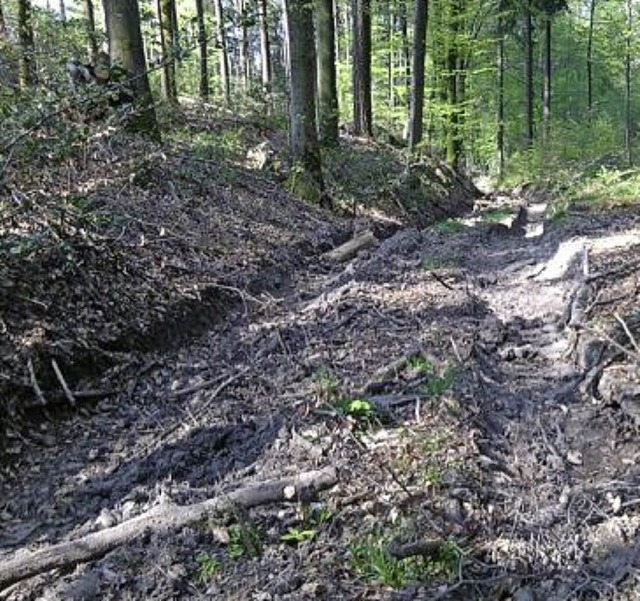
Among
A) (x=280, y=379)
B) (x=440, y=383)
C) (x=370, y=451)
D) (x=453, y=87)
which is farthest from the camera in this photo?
(x=453, y=87)

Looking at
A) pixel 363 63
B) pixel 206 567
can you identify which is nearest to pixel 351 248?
pixel 206 567

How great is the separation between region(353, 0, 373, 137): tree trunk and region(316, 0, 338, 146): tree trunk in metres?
1.96

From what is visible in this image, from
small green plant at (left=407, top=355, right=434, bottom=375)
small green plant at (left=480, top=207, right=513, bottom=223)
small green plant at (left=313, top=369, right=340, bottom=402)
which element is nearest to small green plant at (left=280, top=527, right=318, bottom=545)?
small green plant at (left=313, top=369, right=340, bottom=402)

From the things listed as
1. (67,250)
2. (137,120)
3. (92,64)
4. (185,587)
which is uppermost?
(92,64)

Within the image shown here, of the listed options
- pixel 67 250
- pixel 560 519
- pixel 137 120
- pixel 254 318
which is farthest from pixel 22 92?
pixel 560 519

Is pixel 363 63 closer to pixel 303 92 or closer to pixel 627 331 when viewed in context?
pixel 303 92

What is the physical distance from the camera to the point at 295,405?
454cm

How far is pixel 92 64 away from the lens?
33.8ft

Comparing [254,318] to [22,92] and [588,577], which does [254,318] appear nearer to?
[22,92]

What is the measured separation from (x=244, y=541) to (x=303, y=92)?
9.84 meters

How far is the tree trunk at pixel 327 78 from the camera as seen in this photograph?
15688 mm

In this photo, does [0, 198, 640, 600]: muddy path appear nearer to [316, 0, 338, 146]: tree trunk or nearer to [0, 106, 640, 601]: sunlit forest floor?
[0, 106, 640, 601]: sunlit forest floor

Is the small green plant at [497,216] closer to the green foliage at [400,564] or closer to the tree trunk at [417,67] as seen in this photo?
the tree trunk at [417,67]

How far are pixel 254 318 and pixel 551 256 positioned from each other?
4019 millimetres
